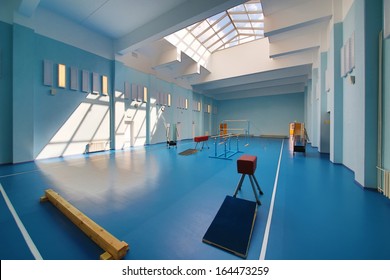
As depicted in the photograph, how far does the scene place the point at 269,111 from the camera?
16953 mm

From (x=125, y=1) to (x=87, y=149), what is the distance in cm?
600

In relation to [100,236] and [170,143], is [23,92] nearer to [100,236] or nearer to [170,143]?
[170,143]

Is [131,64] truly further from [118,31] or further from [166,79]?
[166,79]

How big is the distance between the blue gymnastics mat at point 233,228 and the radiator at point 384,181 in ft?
8.44

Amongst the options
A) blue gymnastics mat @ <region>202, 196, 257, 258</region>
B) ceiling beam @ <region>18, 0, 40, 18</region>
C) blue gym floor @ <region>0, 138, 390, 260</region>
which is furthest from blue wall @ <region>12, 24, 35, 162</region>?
blue gymnastics mat @ <region>202, 196, 257, 258</region>

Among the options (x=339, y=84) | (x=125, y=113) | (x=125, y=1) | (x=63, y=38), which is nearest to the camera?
(x=339, y=84)

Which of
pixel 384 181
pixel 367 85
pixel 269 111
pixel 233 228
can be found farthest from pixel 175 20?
pixel 269 111

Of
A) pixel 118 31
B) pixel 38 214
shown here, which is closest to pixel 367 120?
pixel 38 214

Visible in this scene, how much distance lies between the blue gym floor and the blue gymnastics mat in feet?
0.26

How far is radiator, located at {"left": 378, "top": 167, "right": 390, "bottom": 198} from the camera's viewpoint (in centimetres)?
288

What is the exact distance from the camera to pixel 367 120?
3.23m

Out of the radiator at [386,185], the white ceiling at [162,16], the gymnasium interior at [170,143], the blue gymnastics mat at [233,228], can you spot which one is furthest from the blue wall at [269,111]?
the blue gymnastics mat at [233,228]

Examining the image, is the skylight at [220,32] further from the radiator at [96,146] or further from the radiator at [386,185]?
the radiator at [386,185]

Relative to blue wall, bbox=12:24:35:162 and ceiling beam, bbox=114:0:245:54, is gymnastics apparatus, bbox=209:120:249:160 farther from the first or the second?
blue wall, bbox=12:24:35:162
